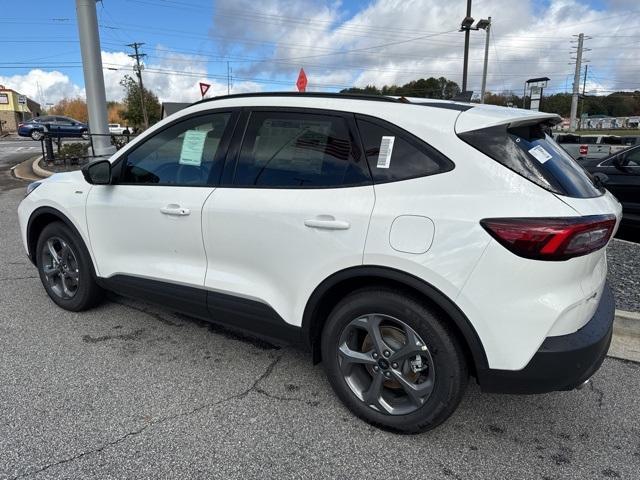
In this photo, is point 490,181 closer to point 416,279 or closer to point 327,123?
point 416,279

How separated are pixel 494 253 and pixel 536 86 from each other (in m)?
12.9

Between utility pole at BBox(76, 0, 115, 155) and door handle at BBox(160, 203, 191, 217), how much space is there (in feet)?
30.4

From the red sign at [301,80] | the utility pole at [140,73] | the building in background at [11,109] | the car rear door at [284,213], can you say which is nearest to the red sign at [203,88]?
the red sign at [301,80]

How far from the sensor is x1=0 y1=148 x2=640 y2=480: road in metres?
2.37

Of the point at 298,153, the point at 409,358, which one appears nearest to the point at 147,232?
the point at 298,153

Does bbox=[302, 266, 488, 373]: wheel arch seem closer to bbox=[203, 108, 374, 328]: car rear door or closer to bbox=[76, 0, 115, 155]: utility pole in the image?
bbox=[203, 108, 374, 328]: car rear door

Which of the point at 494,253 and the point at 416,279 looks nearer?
the point at 494,253

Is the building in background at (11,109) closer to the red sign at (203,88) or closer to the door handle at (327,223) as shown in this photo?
the red sign at (203,88)

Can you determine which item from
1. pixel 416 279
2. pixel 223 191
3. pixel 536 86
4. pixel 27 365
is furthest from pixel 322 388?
pixel 536 86

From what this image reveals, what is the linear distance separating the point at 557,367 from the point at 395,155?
1.23 m

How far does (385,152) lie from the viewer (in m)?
2.49

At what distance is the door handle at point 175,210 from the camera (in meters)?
3.08

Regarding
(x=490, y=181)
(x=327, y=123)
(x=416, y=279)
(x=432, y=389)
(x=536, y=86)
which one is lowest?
(x=432, y=389)

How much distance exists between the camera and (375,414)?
2.63 m
